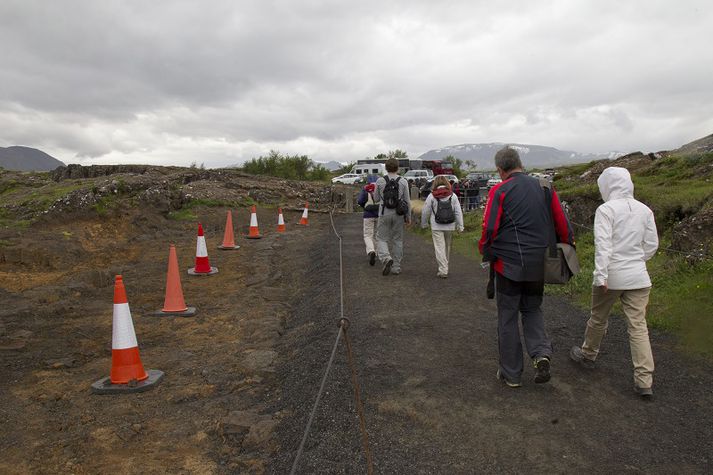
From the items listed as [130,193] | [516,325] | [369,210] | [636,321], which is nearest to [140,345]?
[516,325]

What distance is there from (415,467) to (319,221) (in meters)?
16.6

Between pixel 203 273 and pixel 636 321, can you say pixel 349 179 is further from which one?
pixel 636 321

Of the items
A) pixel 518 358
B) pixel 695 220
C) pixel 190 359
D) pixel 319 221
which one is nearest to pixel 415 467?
pixel 518 358

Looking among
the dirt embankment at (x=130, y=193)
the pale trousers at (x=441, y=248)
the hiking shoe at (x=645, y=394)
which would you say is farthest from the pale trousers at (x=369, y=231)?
the dirt embankment at (x=130, y=193)

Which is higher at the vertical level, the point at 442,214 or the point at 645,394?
the point at 442,214

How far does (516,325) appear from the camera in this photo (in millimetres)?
4148

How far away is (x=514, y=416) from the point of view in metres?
3.69

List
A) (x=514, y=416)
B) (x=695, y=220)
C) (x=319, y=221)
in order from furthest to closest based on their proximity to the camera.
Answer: (x=319, y=221)
(x=695, y=220)
(x=514, y=416)

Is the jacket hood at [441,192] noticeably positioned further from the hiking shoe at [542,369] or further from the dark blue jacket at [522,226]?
the hiking shoe at [542,369]

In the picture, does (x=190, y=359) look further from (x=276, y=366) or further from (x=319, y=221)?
(x=319, y=221)

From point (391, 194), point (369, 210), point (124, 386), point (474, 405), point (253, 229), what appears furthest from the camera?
point (253, 229)

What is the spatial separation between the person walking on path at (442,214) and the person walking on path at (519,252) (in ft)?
13.5

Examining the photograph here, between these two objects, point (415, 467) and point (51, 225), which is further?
point (51, 225)

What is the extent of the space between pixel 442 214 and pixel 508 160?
13.7ft
